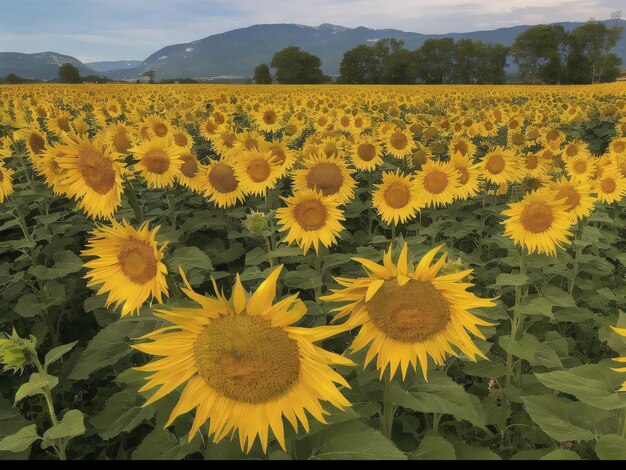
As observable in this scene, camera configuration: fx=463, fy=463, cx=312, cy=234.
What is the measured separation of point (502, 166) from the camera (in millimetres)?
5723

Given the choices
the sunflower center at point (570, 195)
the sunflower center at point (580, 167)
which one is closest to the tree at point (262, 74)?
the sunflower center at point (580, 167)

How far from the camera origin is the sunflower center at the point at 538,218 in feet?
11.8

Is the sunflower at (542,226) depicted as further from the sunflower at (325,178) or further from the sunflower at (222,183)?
the sunflower at (222,183)

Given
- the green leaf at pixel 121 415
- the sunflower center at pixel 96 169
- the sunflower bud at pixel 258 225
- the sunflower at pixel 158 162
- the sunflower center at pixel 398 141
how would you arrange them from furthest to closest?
the sunflower center at pixel 398 141 < the sunflower at pixel 158 162 < the sunflower bud at pixel 258 225 < the sunflower center at pixel 96 169 < the green leaf at pixel 121 415

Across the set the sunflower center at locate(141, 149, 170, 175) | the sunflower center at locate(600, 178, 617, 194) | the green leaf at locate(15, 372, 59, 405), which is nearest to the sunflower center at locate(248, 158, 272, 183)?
the sunflower center at locate(141, 149, 170, 175)

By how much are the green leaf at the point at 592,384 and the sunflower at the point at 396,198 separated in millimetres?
2632

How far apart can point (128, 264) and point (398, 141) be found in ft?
17.4

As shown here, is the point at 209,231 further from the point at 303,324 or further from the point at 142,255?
the point at 142,255

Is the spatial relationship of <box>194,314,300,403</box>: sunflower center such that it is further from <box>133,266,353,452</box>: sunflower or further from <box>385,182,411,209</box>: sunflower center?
<box>385,182,411,209</box>: sunflower center

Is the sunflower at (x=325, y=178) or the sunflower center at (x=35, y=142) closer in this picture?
the sunflower at (x=325, y=178)

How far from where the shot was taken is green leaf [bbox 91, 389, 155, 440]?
2113 mm

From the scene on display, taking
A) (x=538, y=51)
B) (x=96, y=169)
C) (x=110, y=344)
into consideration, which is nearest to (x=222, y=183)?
(x=96, y=169)

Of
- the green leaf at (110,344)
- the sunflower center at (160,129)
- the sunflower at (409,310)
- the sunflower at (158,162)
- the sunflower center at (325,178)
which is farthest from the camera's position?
the sunflower center at (160,129)
